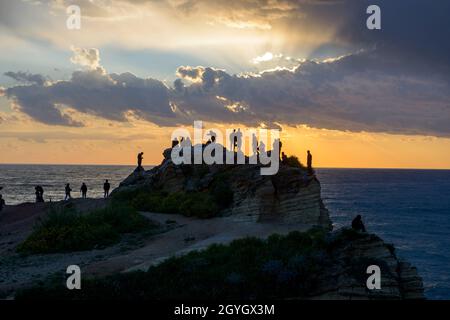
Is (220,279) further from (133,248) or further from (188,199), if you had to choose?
(188,199)

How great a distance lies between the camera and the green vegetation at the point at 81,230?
76.4 ft

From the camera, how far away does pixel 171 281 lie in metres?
15.4

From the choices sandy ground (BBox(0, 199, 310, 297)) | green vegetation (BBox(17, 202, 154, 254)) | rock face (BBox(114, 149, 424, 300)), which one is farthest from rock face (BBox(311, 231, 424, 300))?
green vegetation (BBox(17, 202, 154, 254))

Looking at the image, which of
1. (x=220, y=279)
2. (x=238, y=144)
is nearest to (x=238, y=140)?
(x=238, y=144)

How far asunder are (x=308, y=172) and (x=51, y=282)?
1845cm

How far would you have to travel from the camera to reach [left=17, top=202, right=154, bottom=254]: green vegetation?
76.4 ft

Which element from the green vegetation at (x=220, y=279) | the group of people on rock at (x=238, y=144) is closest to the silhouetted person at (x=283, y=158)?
the group of people on rock at (x=238, y=144)

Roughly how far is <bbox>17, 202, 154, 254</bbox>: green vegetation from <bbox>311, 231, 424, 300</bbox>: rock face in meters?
11.8

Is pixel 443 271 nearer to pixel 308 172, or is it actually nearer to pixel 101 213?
pixel 308 172

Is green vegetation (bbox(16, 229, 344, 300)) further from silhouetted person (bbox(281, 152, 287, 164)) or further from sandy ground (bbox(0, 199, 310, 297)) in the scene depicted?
silhouetted person (bbox(281, 152, 287, 164))

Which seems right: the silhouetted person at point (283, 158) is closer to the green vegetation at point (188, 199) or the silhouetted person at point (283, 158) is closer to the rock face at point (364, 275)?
the green vegetation at point (188, 199)

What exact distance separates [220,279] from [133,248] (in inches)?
324
